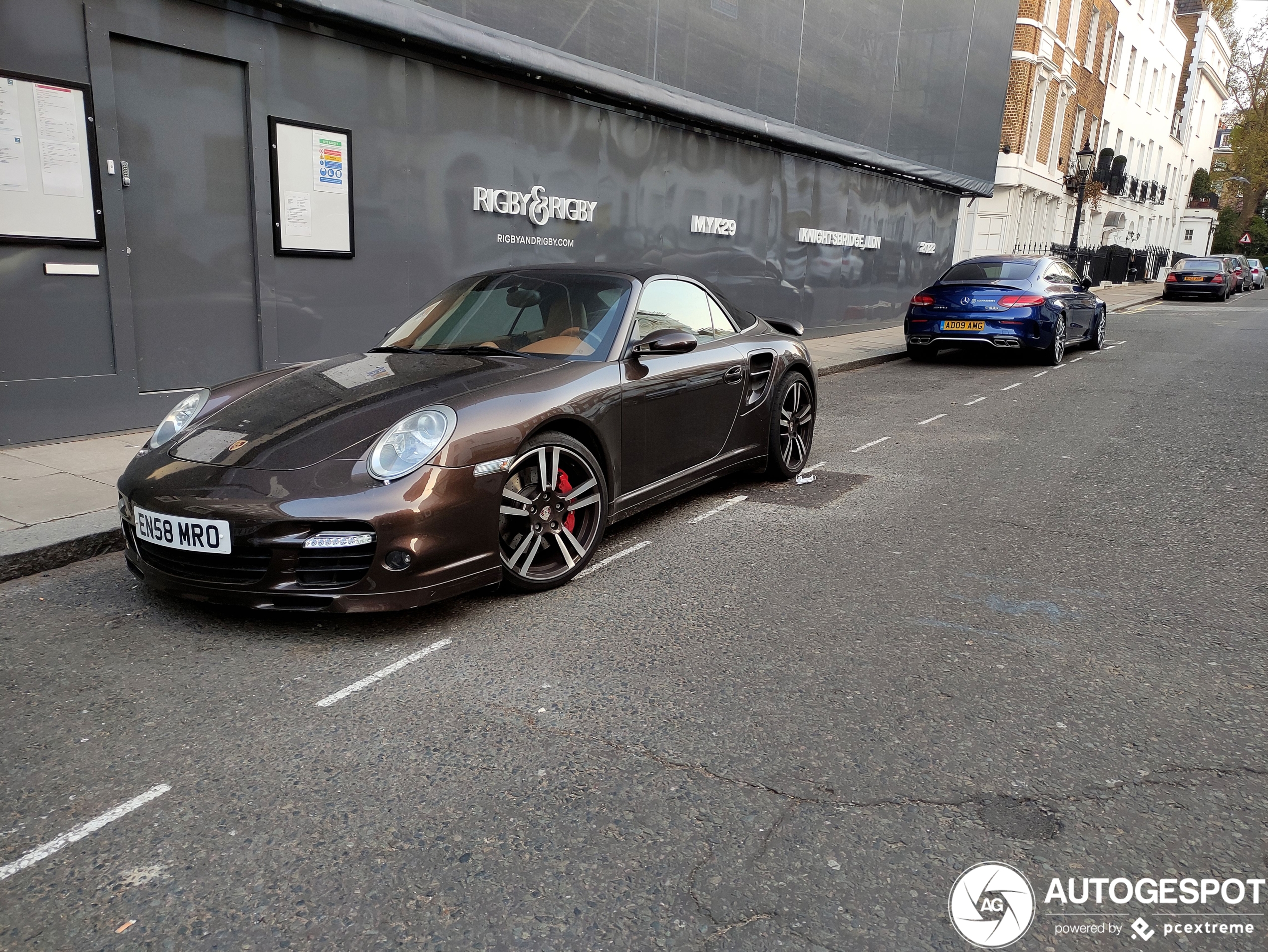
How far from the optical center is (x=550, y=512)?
399 cm

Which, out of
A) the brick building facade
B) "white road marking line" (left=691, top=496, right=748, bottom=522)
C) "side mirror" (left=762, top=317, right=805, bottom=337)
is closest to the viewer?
"white road marking line" (left=691, top=496, right=748, bottom=522)

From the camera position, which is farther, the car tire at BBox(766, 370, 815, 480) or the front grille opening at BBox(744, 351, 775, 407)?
the car tire at BBox(766, 370, 815, 480)

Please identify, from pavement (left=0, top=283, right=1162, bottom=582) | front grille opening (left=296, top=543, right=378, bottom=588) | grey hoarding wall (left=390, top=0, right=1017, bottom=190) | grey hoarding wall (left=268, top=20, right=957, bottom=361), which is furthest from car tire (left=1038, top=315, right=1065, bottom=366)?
front grille opening (left=296, top=543, right=378, bottom=588)

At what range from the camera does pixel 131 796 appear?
242 centimetres

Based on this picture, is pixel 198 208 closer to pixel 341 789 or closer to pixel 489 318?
pixel 489 318

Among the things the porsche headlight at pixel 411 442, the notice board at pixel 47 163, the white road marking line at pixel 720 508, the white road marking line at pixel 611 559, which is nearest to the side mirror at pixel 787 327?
the white road marking line at pixel 720 508

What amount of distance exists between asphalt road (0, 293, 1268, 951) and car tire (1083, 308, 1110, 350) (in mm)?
11102

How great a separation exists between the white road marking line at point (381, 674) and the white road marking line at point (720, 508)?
2104mm

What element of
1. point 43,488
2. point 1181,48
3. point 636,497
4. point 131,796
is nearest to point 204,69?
point 43,488

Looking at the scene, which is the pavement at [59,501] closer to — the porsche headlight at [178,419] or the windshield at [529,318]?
the porsche headlight at [178,419]

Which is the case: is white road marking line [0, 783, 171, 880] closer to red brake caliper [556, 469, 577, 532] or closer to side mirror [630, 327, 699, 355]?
red brake caliper [556, 469, 577, 532]

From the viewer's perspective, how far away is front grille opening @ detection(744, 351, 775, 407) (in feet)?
18.0

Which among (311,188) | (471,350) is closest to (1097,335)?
(311,188)

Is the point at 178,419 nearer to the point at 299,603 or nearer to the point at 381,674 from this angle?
the point at 299,603
